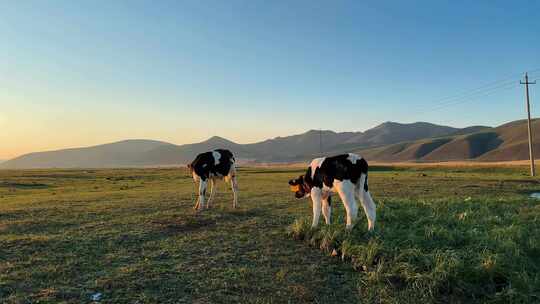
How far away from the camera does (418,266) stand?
696 centimetres

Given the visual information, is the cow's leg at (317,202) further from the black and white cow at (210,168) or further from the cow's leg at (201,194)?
the cow's leg at (201,194)

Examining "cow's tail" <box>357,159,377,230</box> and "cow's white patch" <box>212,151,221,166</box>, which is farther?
"cow's white patch" <box>212,151,221,166</box>

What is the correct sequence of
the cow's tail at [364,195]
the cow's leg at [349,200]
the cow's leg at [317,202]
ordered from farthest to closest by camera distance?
the cow's leg at [317,202], the cow's tail at [364,195], the cow's leg at [349,200]

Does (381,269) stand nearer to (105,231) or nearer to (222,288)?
(222,288)

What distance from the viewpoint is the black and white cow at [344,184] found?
9.79 metres

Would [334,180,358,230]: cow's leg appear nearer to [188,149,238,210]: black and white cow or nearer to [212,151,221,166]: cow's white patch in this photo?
[188,149,238,210]: black and white cow

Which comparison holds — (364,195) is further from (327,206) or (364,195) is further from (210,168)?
(210,168)

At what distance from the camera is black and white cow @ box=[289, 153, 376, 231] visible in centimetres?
979

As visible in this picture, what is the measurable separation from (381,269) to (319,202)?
12.5ft

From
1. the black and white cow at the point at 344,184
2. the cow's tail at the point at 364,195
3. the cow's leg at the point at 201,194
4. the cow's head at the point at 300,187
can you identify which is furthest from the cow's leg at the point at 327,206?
the cow's leg at the point at 201,194

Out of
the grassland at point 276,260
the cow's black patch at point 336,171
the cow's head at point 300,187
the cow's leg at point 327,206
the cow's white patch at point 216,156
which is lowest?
the grassland at point 276,260

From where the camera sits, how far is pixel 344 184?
32.2 ft

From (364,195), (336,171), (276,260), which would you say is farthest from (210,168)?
(276,260)

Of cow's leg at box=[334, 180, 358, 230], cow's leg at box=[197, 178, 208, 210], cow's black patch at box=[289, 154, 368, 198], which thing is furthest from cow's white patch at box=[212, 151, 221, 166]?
cow's leg at box=[334, 180, 358, 230]
